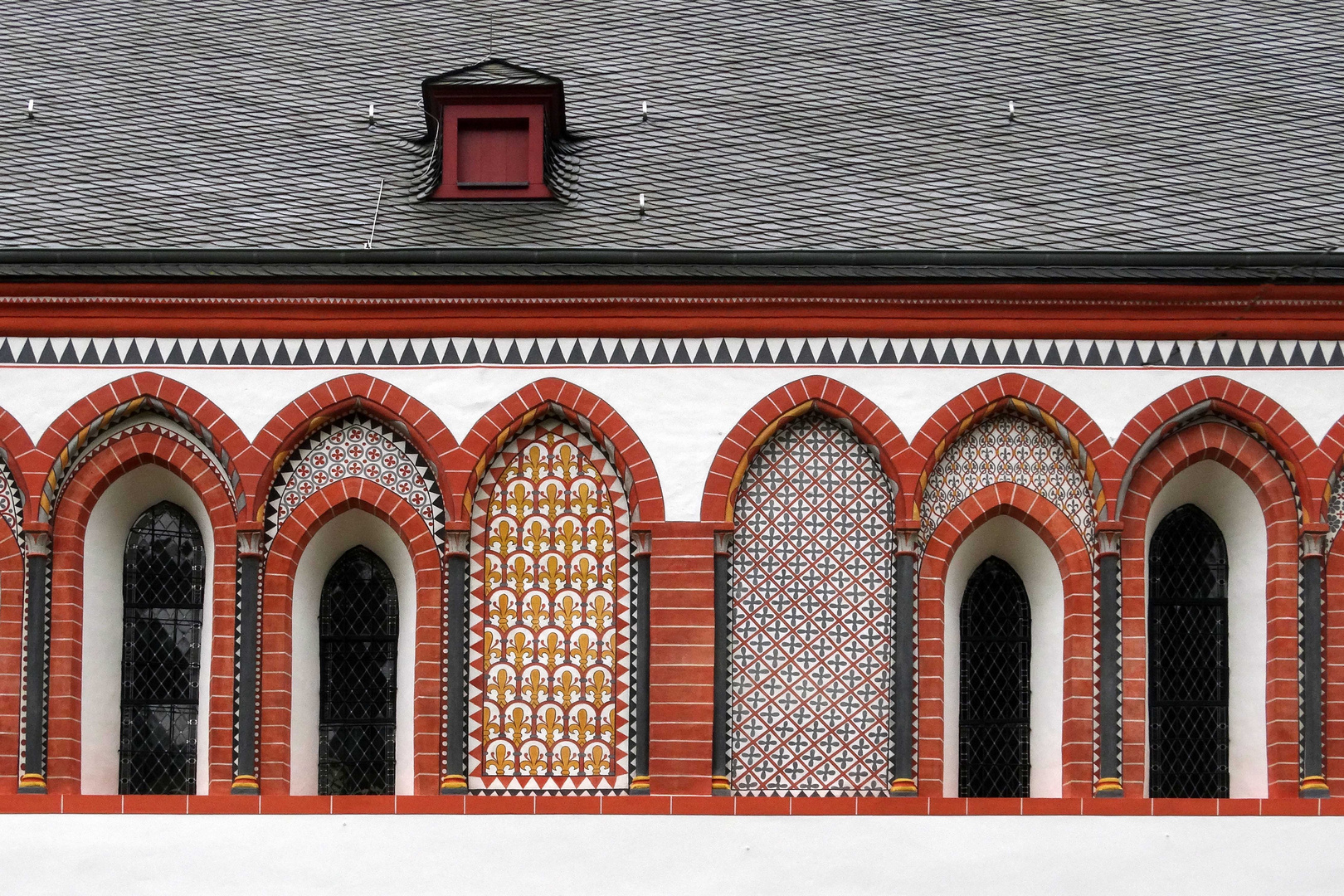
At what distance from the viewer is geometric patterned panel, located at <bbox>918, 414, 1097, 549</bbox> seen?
18719 millimetres

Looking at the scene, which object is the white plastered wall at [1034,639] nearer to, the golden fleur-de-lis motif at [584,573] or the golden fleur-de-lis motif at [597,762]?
the golden fleur-de-lis motif at [597,762]

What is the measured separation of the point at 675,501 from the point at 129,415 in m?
3.91

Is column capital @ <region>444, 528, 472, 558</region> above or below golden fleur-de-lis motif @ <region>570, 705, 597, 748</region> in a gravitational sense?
above

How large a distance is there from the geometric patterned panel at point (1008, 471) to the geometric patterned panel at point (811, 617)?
14.7 inches

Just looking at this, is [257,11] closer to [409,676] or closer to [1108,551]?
[409,676]

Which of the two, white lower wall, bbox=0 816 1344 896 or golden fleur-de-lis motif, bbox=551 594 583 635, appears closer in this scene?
white lower wall, bbox=0 816 1344 896

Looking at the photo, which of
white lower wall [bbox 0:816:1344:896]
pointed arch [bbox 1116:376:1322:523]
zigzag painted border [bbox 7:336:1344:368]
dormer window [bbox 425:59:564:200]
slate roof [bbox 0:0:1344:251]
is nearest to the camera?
white lower wall [bbox 0:816:1344:896]

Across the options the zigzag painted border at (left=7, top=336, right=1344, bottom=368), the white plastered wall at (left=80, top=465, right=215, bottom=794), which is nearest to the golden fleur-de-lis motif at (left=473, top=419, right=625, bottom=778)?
the zigzag painted border at (left=7, top=336, right=1344, bottom=368)

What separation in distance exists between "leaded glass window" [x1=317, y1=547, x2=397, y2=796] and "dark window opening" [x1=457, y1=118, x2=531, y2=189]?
10.2ft

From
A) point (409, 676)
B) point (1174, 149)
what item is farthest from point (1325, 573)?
point (409, 676)

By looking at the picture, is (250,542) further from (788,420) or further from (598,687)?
(788,420)

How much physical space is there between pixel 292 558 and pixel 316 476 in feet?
2.00

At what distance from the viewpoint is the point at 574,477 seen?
61.9 ft

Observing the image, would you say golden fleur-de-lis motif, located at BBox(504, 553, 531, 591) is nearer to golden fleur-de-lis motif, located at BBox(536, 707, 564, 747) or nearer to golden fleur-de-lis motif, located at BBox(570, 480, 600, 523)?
golden fleur-de-lis motif, located at BBox(570, 480, 600, 523)
